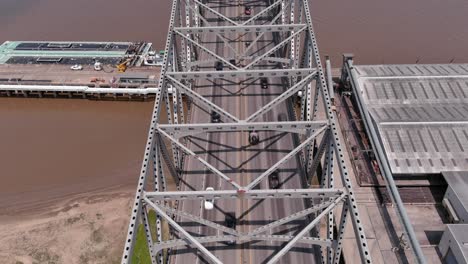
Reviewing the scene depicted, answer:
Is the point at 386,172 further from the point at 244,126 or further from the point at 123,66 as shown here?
the point at 123,66

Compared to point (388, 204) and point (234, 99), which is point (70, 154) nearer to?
point (234, 99)

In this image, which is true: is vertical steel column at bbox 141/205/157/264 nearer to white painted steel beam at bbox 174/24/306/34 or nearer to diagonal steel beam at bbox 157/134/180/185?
diagonal steel beam at bbox 157/134/180/185

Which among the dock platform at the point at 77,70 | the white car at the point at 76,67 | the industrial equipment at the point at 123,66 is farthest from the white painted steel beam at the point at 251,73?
the white car at the point at 76,67

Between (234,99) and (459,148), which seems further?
(459,148)

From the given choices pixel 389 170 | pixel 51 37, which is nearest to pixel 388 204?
pixel 389 170

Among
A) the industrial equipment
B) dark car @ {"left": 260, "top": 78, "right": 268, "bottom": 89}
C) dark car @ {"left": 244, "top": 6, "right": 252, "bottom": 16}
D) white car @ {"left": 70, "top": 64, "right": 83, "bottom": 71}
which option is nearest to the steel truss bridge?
dark car @ {"left": 260, "top": 78, "right": 268, "bottom": 89}

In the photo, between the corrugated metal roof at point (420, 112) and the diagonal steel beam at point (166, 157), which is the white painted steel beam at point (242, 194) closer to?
the diagonal steel beam at point (166, 157)

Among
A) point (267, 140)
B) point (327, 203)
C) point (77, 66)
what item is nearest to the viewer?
point (327, 203)
